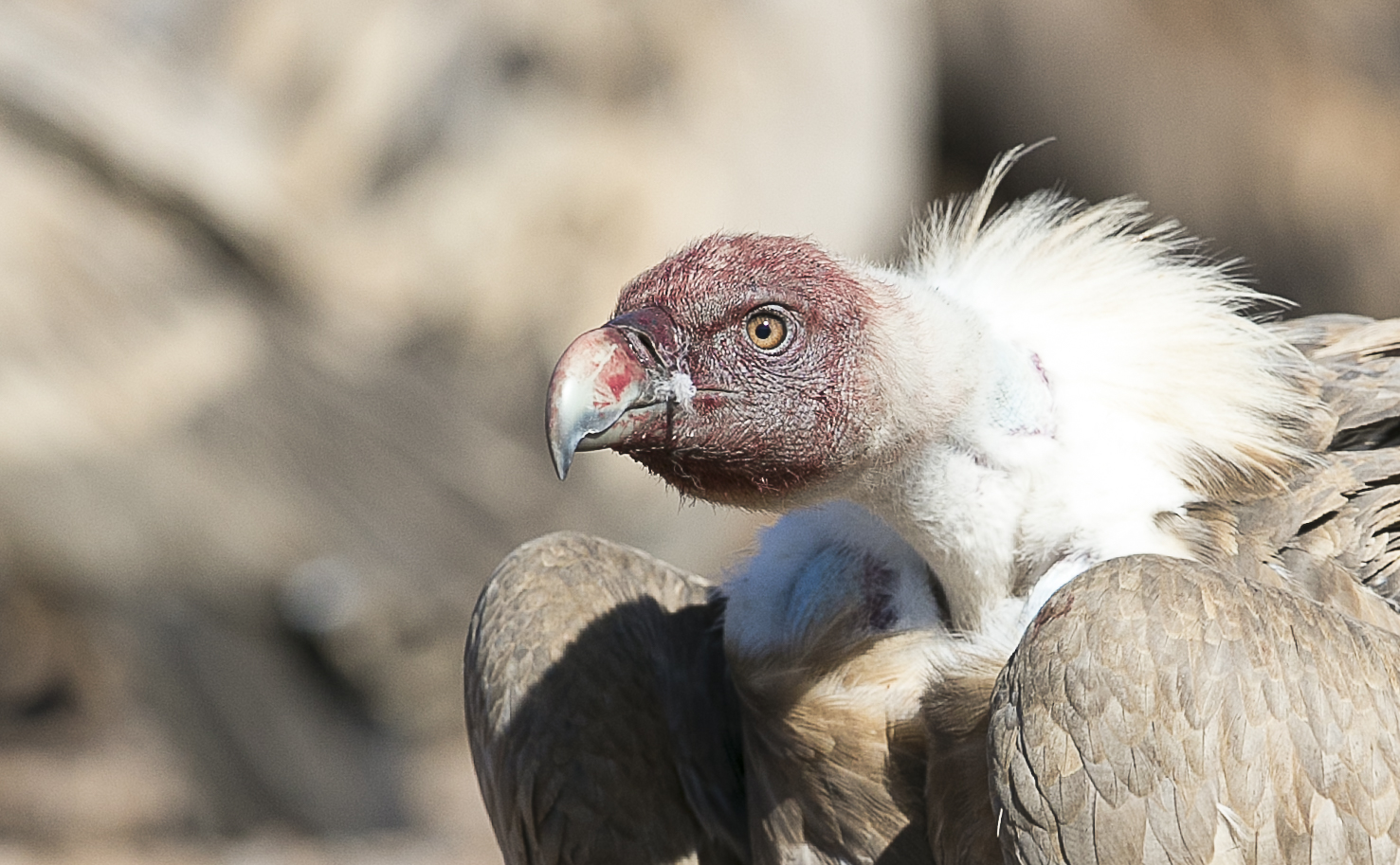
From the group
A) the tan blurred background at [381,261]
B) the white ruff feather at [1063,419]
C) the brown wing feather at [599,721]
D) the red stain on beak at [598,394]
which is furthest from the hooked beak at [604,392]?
the tan blurred background at [381,261]

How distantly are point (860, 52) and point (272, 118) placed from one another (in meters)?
3.45

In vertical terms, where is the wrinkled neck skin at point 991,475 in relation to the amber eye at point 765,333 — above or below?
below

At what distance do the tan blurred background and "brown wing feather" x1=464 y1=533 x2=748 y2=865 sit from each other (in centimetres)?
511

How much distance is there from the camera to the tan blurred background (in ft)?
26.5

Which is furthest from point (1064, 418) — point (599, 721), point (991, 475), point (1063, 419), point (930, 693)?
point (599, 721)

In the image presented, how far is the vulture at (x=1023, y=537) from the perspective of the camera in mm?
2217

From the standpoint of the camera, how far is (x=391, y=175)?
30.5 feet

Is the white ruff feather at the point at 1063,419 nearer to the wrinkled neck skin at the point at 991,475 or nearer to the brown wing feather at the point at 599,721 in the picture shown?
the wrinkled neck skin at the point at 991,475

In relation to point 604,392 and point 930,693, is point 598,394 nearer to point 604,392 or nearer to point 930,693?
point 604,392

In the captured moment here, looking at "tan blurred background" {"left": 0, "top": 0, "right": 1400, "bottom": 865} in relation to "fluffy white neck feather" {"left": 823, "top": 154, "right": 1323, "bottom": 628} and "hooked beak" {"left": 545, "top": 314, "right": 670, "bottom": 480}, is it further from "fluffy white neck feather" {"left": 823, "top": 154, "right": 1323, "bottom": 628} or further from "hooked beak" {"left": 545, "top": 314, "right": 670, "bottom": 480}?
"hooked beak" {"left": 545, "top": 314, "right": 670, "bottom": 480}

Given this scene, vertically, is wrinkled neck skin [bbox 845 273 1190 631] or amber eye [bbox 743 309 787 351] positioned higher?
amber eye [bbox 743 309 787 351]

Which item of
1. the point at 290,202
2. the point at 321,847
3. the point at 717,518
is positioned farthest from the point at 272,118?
the point at 321,847

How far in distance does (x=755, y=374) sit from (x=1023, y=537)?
0.51 metres

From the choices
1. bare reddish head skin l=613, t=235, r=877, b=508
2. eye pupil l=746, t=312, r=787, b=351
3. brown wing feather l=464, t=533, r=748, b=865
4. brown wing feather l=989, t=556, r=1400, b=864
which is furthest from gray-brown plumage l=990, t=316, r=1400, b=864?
brown wing feather l=464, t=533, r=748, b=865
